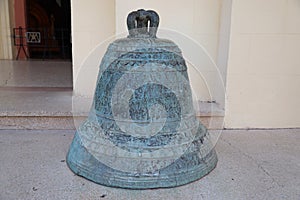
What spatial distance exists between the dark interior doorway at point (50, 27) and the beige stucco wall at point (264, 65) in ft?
14.6

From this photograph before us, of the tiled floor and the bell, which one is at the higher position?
the bell

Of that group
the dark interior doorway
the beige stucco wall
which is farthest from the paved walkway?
the dark interior doorway

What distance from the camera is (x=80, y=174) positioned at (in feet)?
4.60

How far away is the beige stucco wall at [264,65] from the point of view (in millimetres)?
2008

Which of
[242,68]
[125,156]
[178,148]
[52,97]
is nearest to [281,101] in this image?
[242,68]

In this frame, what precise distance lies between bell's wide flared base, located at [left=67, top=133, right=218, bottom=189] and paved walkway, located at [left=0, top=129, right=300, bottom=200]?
26 mm

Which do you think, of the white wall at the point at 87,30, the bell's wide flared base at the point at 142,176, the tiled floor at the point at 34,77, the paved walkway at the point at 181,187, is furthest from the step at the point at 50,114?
the tiled floor at the point at 34,77

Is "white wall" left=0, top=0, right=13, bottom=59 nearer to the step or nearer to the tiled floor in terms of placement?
the tiled floor

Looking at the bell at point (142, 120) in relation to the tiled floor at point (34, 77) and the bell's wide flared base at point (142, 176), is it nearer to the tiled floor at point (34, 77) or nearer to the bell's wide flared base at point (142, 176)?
the bell's wide flared base at point (142, 176)

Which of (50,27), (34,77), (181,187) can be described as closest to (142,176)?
(181,187)

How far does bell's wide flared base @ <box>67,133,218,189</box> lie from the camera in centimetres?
129

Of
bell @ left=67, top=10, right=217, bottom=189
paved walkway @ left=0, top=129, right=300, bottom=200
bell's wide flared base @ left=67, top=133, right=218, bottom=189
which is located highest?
bell @ left=67, top=10, right=217, bottom=189

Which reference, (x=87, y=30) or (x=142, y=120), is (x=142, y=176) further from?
(x=87, y=30)

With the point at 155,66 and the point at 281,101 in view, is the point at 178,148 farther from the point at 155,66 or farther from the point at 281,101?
the point at 281,101
